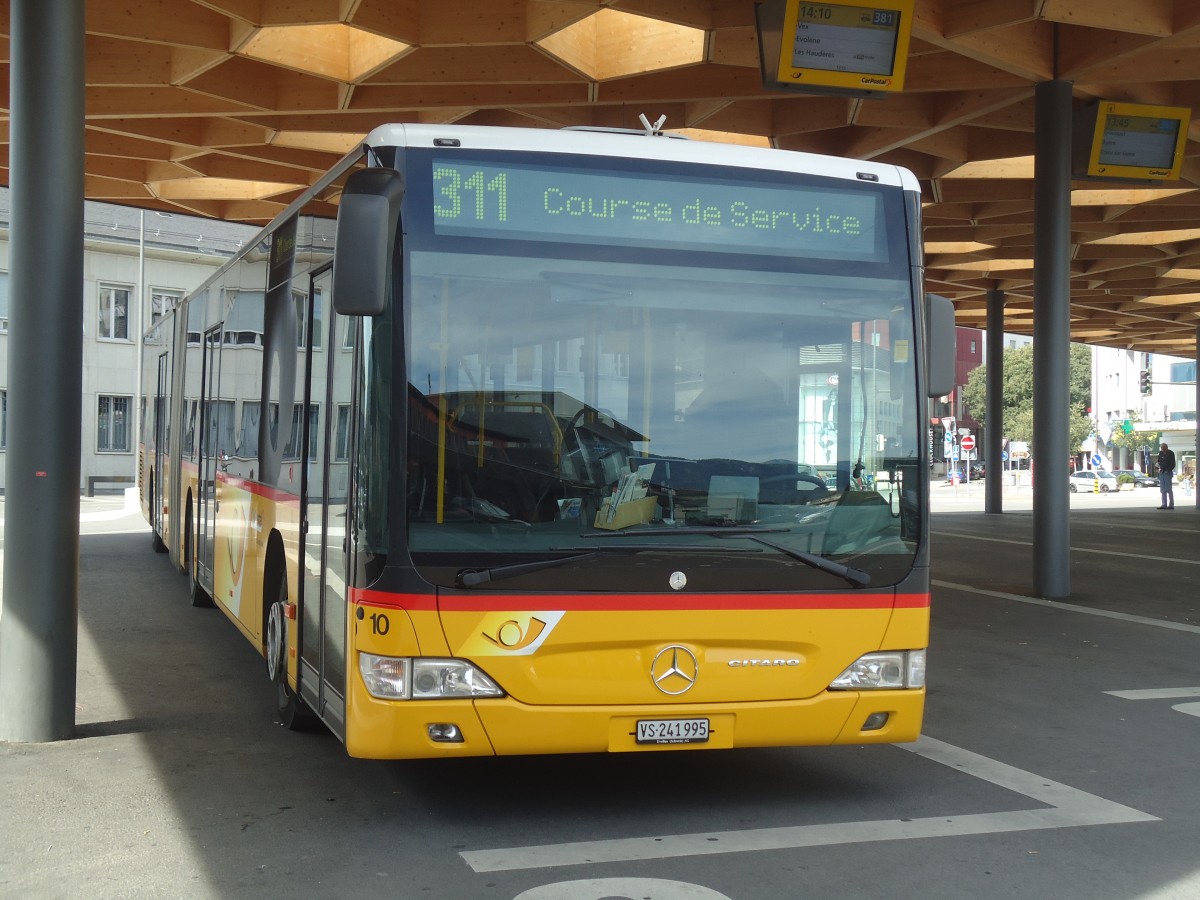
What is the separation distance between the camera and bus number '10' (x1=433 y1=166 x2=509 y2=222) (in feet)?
18.4

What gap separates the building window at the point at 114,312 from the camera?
45375 mm

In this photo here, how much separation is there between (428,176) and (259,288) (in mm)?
3575

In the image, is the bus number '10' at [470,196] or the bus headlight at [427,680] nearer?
the bus headlight at [427,680]

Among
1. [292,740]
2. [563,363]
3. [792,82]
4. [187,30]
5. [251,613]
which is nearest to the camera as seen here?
[563,363]

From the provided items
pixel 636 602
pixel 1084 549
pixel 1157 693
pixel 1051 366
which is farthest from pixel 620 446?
pixel 1084 549

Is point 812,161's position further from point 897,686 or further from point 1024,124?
point 1024,124

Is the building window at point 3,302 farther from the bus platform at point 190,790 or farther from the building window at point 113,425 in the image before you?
the bus platform at point 190,790

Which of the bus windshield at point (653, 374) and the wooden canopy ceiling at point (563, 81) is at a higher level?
the wooden canopy ceiling at point (563, 81)

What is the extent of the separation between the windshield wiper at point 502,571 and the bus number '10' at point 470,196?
4.70 ft

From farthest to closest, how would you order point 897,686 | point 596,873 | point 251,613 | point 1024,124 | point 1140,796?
1. point 1024,124
2. point 251,613
3. point 1140,796
4. point 897,686
5. point 596,873

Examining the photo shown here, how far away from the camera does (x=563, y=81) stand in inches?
579

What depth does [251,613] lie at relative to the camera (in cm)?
876

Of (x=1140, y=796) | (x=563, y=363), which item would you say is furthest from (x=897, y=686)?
(x=563, y=363)

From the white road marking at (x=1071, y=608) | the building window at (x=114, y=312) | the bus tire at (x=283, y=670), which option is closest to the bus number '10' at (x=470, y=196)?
the bus tire at (x=283, y=670)
